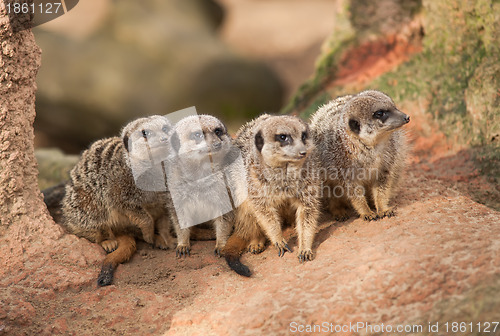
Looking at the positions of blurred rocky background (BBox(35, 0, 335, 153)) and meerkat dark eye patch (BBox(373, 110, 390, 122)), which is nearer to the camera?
meerkat dark eye patch (BBox(373, 110, 390, 122))

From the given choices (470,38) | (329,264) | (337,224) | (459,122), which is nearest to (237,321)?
(329,264)

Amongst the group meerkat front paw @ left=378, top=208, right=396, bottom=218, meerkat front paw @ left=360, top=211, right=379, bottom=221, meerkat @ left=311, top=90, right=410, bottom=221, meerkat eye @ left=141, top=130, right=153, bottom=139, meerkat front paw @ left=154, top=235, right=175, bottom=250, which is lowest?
meerkat front paw @ left=154, top=235, right=175, bottom=250

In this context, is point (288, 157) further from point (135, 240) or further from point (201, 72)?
point (201, 72)

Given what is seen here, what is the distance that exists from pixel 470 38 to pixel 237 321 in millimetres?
3105

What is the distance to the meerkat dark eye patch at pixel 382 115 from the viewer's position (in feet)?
10.6

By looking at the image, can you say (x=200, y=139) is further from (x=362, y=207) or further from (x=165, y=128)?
(x=362, y=207)

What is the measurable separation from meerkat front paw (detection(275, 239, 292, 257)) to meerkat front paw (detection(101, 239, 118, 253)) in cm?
119

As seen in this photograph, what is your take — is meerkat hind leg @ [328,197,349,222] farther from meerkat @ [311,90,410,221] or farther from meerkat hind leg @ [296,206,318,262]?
meerkat hind leg @ [296,206,318,262]

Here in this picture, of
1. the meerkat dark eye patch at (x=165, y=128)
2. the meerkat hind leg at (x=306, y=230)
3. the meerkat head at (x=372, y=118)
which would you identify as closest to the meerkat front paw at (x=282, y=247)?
the meerkat hind leg at (x=306, y=230)

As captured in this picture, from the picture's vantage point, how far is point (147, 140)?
11.9ft

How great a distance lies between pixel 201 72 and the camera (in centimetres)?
956

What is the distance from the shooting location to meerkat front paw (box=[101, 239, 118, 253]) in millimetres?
3662

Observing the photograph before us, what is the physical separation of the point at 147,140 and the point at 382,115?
158 cm

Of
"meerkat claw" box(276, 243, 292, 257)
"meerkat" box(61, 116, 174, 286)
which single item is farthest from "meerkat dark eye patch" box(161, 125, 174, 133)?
"meerkat claw" box(276, 243, 292, 257)
